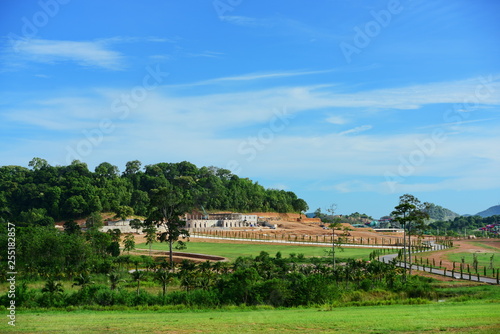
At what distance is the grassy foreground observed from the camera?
16.3 metres

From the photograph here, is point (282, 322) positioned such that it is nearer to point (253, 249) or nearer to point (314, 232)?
point (253, 249)

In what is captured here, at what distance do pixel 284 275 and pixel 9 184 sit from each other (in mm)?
99870

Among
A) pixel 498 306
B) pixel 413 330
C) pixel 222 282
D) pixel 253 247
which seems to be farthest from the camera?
pixel 253 247

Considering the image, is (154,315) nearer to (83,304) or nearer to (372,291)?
(83,304)

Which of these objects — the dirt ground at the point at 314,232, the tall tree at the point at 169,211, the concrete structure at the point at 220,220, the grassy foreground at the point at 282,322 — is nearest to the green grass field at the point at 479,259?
the dirt ground at the point at 314,232

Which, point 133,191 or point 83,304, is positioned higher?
point 133,191

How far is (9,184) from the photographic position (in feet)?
385

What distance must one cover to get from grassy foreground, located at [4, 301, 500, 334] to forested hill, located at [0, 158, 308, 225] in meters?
67.0

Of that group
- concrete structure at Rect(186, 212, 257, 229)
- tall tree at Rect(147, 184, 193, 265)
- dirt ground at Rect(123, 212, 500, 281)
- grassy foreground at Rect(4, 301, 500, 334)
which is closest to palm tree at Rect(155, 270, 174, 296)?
tall tree at Rect(147, 184, 193, 265)

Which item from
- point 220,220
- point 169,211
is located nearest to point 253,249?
point 169,211

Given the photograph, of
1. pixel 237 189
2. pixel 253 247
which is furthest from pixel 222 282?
pixel 237 189

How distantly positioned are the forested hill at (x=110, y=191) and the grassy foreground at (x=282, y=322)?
220 ft

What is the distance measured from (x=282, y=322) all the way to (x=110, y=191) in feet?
335

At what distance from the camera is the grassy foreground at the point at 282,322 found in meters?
16.3
